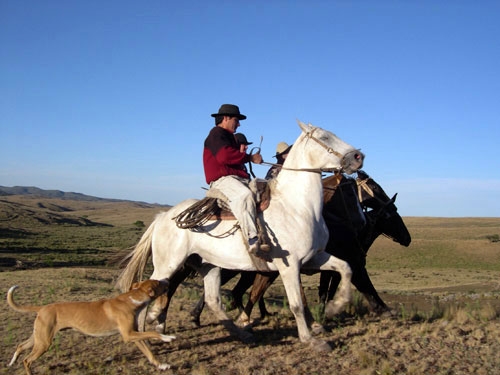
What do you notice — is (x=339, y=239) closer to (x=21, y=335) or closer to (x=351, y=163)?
(x=351, y=163)

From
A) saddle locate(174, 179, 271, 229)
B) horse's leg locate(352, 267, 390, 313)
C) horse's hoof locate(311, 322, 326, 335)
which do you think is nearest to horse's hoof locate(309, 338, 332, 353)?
horse's hoof locate(311, 322, 326, 335)

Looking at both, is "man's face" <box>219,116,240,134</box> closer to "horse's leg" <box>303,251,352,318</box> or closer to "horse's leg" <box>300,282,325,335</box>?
"horse's leg" <box>303,251,352,318</box>

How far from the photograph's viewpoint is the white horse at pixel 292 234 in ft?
21.8

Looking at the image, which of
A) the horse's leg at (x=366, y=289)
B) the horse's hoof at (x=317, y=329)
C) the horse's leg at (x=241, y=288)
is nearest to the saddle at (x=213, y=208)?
the horse's hoof at (x=317, y=329)

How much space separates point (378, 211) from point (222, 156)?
4.24m

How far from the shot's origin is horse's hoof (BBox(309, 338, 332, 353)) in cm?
637

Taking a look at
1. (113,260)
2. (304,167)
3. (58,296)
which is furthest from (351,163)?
(58,296)

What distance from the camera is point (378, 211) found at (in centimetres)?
1000

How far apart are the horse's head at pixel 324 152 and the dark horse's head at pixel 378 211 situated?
317 cm

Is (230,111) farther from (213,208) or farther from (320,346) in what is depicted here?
(320,346)

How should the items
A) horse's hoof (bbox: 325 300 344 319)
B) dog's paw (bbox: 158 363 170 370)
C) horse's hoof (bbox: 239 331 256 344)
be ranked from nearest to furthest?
1. dog's paw (bbox: 158 363 170 370)
2. horse's hoof (bbox: 325 300 344 319)
3. horse's hoof (bbox: 239 331 256 344)

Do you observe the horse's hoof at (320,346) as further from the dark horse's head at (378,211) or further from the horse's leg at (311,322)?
the dark horse's head at (378,211)

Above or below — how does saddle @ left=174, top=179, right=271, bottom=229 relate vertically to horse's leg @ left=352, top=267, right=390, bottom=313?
above

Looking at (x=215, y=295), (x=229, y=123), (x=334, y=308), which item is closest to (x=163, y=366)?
(x=215, y=295)
